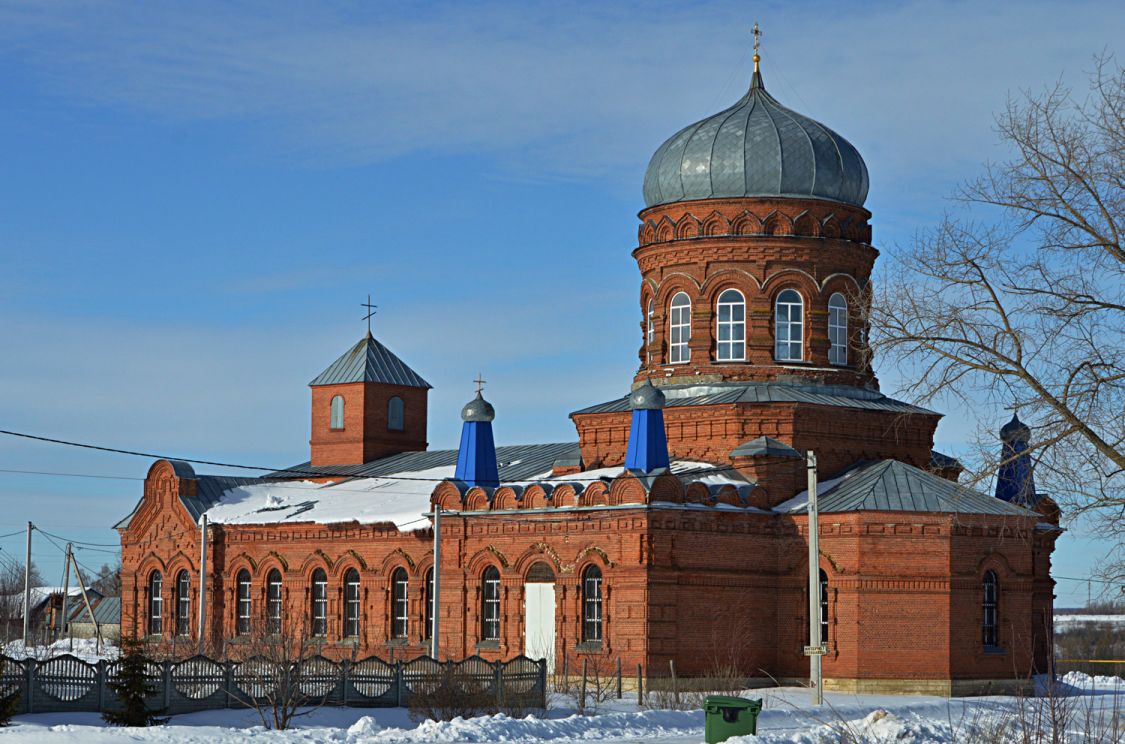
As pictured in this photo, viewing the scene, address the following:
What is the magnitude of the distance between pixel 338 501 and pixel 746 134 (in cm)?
1400

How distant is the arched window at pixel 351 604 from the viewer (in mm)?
40875

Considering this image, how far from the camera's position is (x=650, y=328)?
130 ft

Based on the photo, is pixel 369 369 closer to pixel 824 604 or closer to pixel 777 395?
pixel 777 395

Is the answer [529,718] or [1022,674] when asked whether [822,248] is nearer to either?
[1022,674]

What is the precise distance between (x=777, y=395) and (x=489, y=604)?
756 cm

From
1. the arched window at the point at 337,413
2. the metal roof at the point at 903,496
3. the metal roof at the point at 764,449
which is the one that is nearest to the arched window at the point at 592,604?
the metal roof at the point at 764,449

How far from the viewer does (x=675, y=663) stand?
110ft

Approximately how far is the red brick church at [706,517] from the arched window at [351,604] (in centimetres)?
7

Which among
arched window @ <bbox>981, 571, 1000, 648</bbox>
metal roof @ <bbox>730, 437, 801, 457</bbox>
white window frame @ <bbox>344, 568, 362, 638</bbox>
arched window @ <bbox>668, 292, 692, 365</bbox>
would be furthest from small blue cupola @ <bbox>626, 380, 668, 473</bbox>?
white window frame @ <bbox>344, 568, 362, 638</bbox>

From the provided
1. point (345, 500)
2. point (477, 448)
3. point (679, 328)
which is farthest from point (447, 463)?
point (679, 328)

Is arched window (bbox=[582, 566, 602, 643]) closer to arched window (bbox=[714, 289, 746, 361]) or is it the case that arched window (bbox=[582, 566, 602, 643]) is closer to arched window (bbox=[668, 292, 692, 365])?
arched window (bbox=[668, 292, 692, 365])

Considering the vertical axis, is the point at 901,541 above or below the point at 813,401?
below

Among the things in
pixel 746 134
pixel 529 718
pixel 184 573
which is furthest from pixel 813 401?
pixel 184 573

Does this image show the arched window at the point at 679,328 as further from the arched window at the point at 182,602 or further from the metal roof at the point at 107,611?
the metal roof at the point at 107,611
